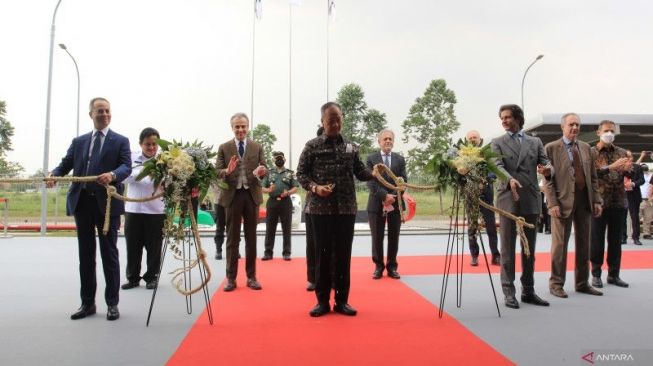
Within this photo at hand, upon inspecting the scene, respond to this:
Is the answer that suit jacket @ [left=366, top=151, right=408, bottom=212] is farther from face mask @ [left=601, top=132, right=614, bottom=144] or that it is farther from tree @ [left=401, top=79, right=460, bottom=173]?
tree @ [left=401, top=79, right=460, bottom=173]

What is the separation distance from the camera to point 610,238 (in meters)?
5.34

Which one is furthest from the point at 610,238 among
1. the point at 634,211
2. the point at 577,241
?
the point at 634,211

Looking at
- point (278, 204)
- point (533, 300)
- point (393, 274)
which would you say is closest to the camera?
point (533, 300)

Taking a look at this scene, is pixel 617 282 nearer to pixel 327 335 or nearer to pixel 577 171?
pixel 577 171

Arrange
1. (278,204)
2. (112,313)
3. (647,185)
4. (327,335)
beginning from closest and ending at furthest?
(327,335) < (112,313) < (278,204) < (647,185)

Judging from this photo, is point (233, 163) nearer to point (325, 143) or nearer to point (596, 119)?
point (325, 143)

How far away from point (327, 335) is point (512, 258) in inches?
79.7

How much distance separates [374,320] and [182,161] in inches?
77.9

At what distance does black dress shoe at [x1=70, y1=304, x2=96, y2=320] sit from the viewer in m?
3.81

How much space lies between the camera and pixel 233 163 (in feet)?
13.2

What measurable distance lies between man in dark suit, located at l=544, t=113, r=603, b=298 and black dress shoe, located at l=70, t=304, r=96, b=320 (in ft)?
14.3

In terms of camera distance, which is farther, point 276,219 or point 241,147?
point 276,219

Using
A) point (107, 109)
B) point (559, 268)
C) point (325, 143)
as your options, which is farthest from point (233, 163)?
point (559, 268)

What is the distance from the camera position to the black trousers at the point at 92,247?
3.88 m
